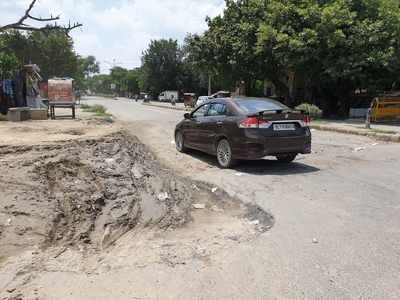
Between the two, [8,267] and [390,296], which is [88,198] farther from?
[390,296]

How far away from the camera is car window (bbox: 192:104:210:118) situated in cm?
1148

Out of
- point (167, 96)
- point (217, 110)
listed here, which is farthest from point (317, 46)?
point (167, 96)

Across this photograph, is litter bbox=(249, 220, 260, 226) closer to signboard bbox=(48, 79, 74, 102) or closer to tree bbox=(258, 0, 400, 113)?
signboard bbox=(48, 79, 74, 102)

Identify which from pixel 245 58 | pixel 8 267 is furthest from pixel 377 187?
pixel 245 58

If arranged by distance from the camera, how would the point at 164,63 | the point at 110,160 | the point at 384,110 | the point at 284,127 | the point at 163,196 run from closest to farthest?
the point at 163,196, the point at 110,160, the point at 284,127, the point at 384,110, the point at 164,63

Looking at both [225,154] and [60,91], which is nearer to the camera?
[225,154]

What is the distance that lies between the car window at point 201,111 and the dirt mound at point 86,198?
245cm

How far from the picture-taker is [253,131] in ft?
31.5

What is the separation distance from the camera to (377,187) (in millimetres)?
8172

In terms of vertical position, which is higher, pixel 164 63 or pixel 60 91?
pixel 164 63

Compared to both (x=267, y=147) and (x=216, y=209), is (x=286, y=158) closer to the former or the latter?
(x=267, y=147)

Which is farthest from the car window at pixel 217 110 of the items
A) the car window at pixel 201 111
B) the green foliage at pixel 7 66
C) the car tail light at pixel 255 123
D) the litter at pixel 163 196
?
the green foliage at pixel 7 66

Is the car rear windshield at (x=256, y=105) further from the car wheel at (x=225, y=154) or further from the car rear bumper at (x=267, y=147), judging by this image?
the car wheel at (x=225, y=154)

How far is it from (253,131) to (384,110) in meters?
17.3
